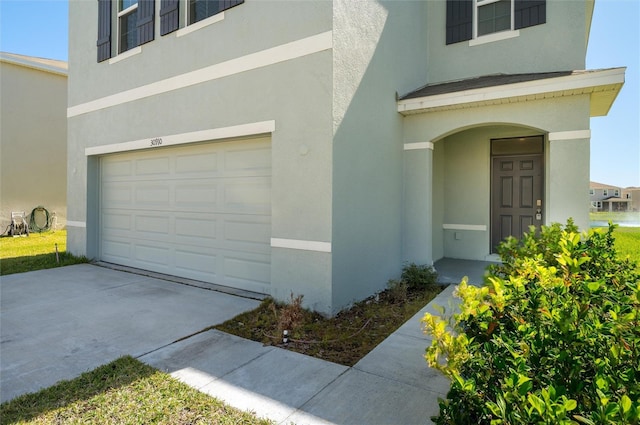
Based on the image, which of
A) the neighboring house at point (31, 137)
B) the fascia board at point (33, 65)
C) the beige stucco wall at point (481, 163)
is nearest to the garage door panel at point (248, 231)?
the beige stucco wall at point (481, 163)

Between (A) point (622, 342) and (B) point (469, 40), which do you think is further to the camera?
(B) point (469, 40)

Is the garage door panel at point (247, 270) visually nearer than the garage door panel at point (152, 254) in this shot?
Yes

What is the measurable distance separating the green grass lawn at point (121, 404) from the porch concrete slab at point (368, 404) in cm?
41

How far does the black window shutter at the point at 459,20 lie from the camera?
7.75 meters

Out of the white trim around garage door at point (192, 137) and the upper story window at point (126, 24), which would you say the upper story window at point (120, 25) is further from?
the white trim around garage door at point (192, 137)

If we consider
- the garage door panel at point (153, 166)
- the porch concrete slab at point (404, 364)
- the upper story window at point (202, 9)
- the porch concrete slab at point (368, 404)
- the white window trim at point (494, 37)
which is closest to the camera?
the porch concrete slab at point (368, 404)

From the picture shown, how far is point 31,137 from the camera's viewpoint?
45.6ft

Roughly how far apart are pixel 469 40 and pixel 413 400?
291 inches

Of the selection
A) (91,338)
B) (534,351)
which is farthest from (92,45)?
(534,351)

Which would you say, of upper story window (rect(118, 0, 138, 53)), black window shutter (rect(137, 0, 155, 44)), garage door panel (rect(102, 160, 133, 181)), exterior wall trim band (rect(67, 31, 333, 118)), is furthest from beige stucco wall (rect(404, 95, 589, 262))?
upper story window (rect(118, 0, 138, 53))

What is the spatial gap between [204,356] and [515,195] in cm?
727

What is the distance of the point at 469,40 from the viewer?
774 centimetres

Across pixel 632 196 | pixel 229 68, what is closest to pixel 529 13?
pixel 229 68

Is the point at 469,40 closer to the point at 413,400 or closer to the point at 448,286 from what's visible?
the point at 448,286
